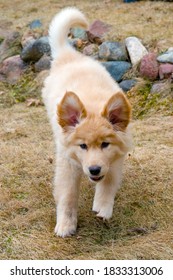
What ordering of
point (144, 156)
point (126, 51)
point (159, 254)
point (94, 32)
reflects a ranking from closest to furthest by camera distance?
point (159, 254)
point (144, 156)
point (126, 51)
point (94, 32)

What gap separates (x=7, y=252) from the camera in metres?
2.99

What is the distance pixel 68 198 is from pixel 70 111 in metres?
0.60

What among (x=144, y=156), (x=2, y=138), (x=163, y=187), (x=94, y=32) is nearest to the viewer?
(x=163, y=187)

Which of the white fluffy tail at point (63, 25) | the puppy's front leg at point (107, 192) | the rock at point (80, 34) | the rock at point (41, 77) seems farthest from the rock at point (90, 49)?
the puppy's front leg at point (107, 192)

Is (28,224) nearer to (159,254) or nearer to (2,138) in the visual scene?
(159,254)

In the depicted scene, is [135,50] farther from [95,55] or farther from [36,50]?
[36,50]

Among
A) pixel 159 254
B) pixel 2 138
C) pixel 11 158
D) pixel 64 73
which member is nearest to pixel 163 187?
pixel 159 254

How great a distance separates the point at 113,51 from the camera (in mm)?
6652

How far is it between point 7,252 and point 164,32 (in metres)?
4.81

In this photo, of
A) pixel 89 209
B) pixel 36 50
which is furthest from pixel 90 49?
pixel 89 209

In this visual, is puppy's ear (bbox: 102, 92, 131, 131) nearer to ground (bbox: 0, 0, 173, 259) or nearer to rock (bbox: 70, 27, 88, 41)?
ground (bbox: 0, 0, 173, 259)

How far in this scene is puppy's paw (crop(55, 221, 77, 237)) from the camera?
3.16 meters

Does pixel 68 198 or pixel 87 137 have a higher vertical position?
pixel 87 137

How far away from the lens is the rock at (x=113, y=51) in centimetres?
658
